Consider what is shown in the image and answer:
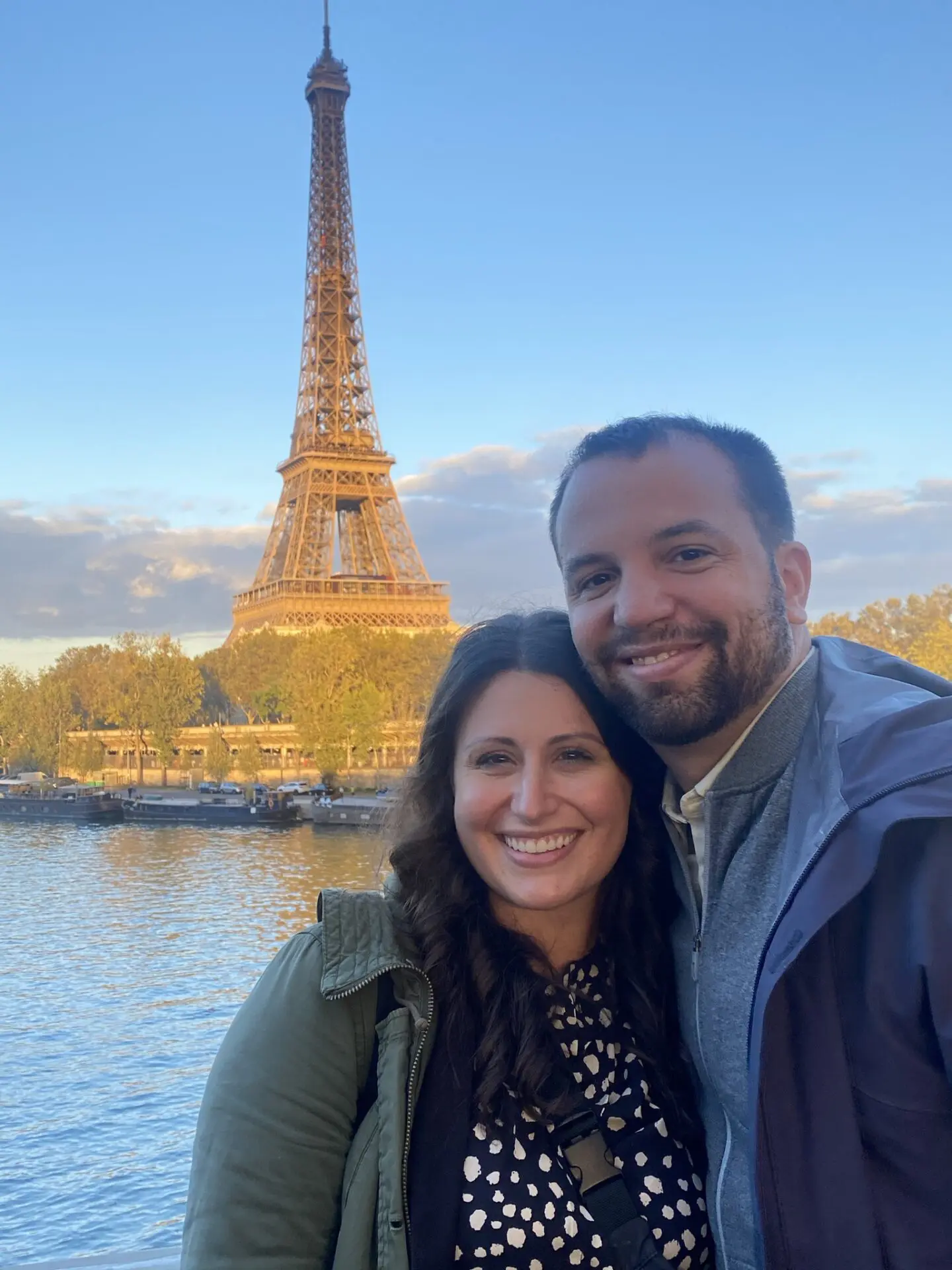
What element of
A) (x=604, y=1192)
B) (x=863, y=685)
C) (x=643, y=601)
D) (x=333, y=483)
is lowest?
(x=604, y=1192)

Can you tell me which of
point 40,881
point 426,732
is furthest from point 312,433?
point 426,732

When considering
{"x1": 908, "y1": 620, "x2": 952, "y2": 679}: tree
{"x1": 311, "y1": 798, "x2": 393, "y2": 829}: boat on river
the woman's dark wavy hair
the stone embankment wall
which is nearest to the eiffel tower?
the stone embankment wall

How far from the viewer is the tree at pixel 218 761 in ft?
117

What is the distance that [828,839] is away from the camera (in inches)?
58.1

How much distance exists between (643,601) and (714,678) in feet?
0.57

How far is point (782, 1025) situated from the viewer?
1485mm

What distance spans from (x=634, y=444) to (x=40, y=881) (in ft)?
67.5

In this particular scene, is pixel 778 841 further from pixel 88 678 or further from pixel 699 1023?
pixel 88 678

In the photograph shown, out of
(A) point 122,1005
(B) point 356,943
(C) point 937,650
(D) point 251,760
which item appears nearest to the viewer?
(B) point 356,943

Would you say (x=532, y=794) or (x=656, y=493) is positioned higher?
(x=656, y=493)

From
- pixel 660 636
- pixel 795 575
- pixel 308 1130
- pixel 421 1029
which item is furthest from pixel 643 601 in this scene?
pixel 308 1130

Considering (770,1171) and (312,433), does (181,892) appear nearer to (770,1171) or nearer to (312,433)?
(770,1171)

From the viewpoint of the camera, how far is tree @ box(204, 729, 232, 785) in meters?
35.7

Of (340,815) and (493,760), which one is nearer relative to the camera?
(493,760)
